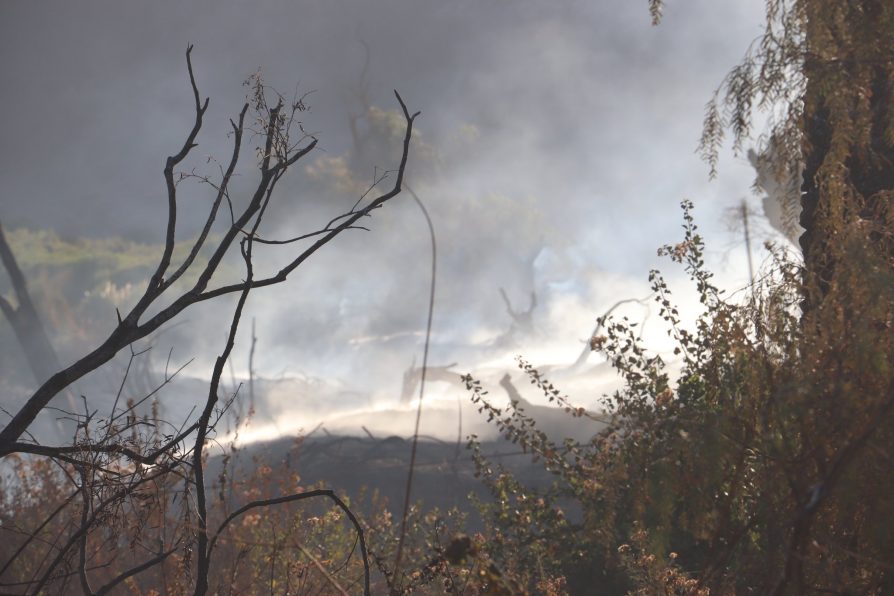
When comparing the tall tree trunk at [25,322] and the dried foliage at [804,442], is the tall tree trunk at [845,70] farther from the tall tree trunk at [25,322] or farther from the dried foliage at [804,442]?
the tall tree trunk at [25,322]

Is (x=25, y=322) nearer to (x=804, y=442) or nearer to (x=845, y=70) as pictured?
(x=845, y=70)

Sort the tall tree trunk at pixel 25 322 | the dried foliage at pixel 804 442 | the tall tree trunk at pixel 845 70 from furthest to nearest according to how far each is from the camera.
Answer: the tall tree trunk at pixel 25 322, the tall tree trunk at pixel 845 70, the dried foliage at pixel 804 442

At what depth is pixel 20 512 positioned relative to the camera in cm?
695

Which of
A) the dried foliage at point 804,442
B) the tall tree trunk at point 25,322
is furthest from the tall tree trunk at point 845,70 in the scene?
the tall tree trunk at point 25,322

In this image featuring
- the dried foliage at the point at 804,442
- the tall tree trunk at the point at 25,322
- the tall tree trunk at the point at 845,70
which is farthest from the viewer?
the tall tree trunk at the point at 25,322

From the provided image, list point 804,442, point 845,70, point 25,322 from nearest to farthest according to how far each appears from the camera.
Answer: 1. point 804,442
2. point 845,70
3. point 25,322

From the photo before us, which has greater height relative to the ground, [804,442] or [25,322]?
[25,322]

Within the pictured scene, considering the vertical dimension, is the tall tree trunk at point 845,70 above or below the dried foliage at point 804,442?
above

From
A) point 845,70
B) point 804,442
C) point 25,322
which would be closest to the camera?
point 804,442

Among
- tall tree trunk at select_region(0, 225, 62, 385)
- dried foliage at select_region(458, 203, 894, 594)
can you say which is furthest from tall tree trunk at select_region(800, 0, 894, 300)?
tall tree trunk at select_region(0, 225, 62, 385)

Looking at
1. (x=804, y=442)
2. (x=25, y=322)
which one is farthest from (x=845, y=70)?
(x=25, y=322)

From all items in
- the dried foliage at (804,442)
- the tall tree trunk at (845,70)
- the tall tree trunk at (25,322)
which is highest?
the tall tree trunk at (25,322)

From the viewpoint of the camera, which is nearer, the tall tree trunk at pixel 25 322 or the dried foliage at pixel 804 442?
the dried foliage at pixel 804 442

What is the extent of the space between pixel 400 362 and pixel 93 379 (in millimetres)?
11819
